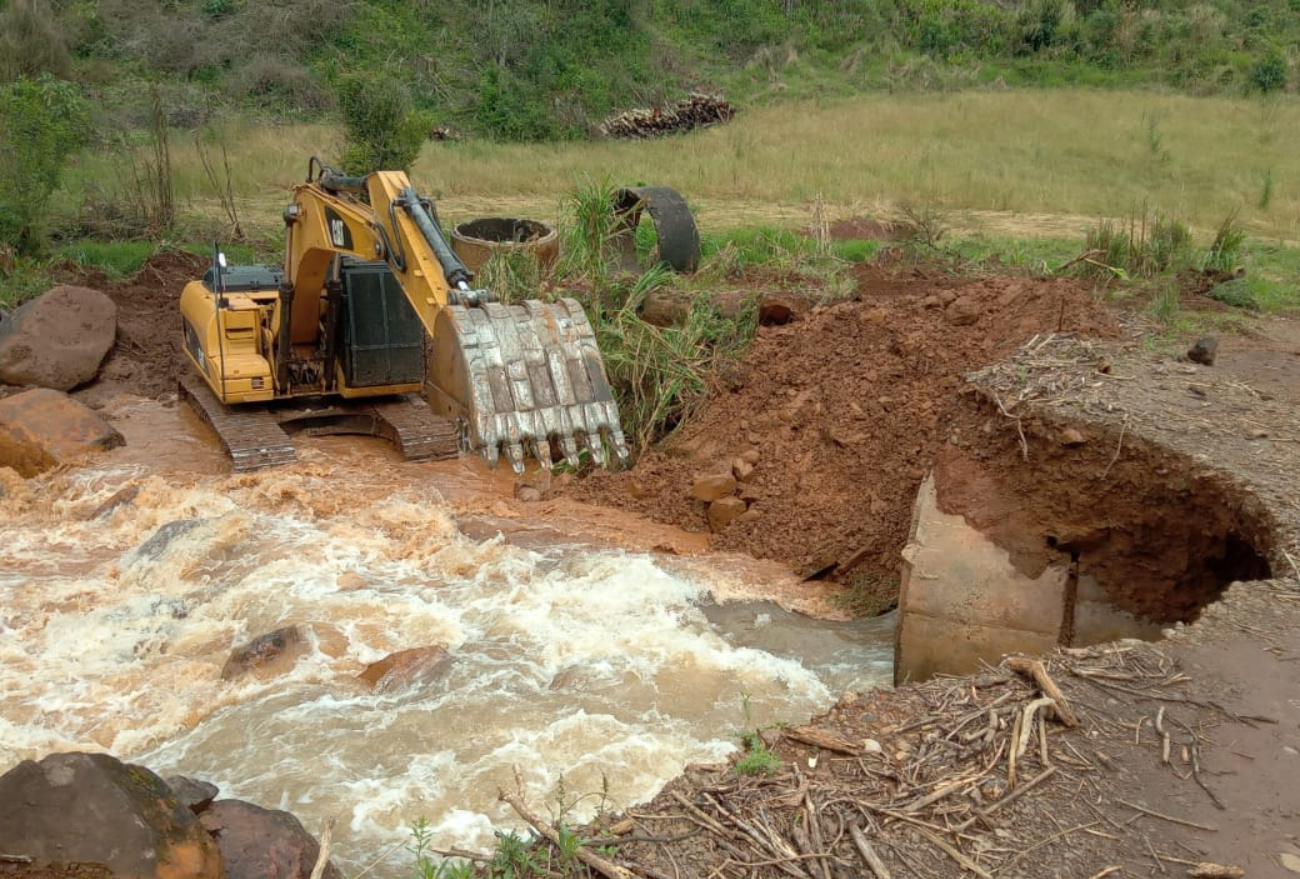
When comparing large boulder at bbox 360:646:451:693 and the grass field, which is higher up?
the grass field

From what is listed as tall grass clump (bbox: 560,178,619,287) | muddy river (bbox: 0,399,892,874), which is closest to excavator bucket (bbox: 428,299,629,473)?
muddy river (bbox: 0,399,892,874)

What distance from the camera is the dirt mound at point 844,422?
24.8ft

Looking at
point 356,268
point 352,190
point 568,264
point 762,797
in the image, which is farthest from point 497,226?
point 762,797

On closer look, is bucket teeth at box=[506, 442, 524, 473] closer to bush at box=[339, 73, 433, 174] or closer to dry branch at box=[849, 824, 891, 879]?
dry branch at box=[849, 824, 891, 879]

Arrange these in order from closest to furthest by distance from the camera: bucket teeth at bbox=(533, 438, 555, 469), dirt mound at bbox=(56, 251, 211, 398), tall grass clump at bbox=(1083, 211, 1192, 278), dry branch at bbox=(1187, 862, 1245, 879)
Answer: dry branch at bbox=(1187, 862, 1245, 879)
bucket teeth at bbox=(533, 438, 555, 469)
tall grass clump at bbox=(1083, 211, 1192, 278)
dirt mound at bbox=(56, 251, 211, 398)

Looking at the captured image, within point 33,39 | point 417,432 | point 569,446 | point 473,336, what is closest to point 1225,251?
point 569,446

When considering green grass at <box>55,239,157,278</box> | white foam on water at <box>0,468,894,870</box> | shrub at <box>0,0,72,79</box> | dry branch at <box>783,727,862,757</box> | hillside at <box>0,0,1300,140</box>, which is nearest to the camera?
dry branch at <box>783,727,862,757</box>

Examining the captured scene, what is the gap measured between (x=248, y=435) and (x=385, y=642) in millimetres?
3223

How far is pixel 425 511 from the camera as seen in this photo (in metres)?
8.12

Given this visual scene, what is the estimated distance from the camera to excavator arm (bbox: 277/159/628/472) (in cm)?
666

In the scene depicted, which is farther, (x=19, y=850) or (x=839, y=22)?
(x=839, y=22)

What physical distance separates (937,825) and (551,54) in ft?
76.6

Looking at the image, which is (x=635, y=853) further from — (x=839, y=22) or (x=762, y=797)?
(x=839, y=22)

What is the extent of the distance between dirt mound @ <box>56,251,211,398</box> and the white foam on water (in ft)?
9.10
